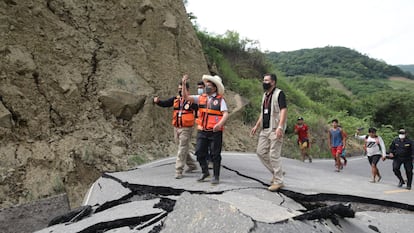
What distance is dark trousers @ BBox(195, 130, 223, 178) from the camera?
5.91 metres

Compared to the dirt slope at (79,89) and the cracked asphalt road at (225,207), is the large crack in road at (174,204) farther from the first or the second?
the dirt slope at (79,89)

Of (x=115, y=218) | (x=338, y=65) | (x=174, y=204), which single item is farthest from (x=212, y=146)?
(x=338, y=65)

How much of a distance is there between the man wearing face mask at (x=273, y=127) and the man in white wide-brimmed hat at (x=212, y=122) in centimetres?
68

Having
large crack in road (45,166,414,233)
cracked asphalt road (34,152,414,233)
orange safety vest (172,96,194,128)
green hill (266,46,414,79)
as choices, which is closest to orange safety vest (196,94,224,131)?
orange safety vest (172,96,194,128)

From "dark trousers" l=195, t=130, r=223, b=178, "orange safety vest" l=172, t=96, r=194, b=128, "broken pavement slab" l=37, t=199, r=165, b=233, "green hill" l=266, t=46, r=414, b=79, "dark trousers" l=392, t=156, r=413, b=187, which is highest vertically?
"green hill" l=266, t=46, r=414, b=79

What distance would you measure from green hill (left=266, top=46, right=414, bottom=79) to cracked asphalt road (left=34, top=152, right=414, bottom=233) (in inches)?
3076

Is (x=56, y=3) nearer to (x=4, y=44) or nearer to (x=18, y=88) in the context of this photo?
(x=4, y=44)

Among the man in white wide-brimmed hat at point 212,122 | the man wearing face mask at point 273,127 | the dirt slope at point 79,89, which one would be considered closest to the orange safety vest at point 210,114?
the man in white wide-brimmed hat at point 212,122

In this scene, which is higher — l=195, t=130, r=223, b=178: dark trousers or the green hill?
the green hill

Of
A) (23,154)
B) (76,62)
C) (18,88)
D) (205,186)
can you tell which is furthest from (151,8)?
(205,186)

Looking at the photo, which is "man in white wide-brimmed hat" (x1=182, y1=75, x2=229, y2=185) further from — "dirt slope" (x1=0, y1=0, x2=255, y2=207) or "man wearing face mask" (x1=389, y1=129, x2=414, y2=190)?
"man wearing face mask" (x1=389, y1=129, x2=414, y2=190)

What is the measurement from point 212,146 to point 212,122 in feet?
1.38

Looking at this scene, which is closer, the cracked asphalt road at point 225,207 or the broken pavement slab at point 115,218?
the cracked asphalt road at point 225,207

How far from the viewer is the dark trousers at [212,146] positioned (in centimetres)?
591
